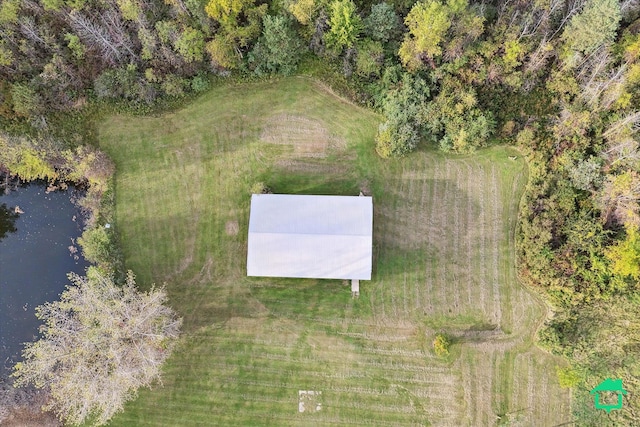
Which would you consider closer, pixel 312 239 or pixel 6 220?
pixel 312 239

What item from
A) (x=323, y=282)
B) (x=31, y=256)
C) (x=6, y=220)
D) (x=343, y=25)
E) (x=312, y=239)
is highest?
(x=343, y=25)

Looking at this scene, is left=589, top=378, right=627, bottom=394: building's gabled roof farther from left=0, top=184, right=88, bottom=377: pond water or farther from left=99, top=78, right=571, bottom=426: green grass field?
left=0, top=184, right=88, bottom=377: pond water

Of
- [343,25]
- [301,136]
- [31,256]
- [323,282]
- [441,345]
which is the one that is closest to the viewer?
[343,25]


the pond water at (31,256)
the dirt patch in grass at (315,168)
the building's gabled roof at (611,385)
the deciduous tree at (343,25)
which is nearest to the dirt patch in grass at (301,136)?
the dirt patch in grass at (315,168)

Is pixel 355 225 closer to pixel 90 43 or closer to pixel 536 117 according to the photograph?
pixel 536 117

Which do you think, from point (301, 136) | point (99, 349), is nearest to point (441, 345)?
point (301, 136)

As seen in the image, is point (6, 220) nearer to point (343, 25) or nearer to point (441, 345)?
point (343, 25)

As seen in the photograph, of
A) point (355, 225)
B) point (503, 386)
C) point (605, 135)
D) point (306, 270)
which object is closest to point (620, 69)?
point (605, 135)
